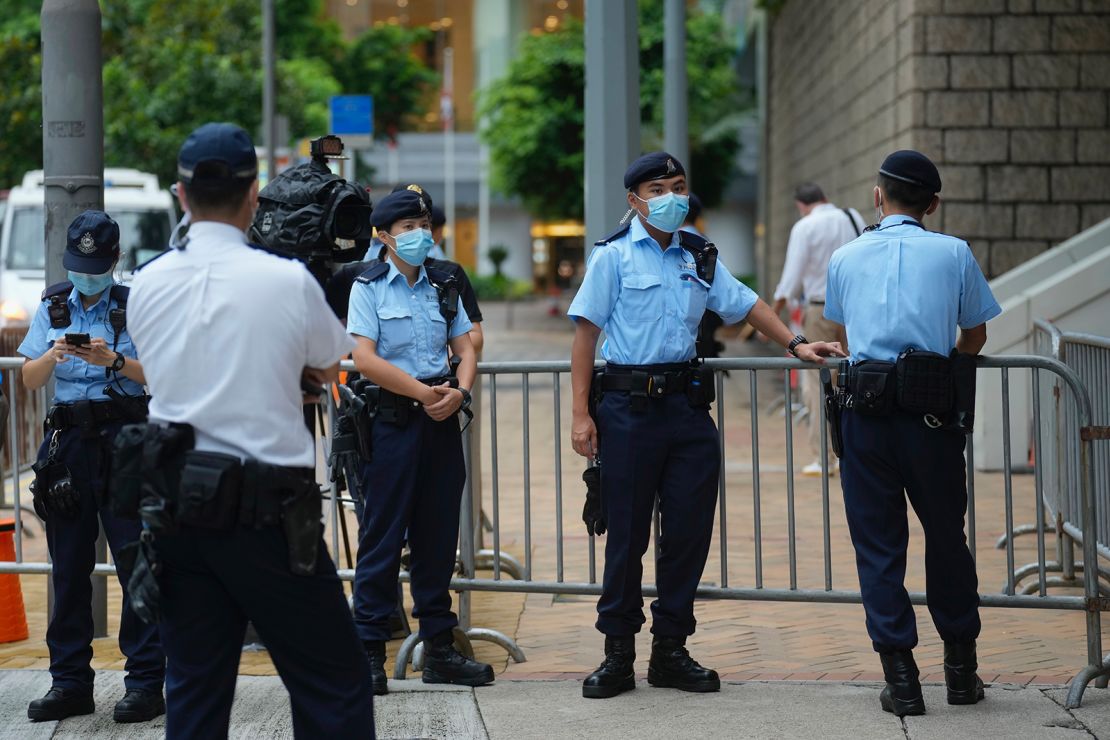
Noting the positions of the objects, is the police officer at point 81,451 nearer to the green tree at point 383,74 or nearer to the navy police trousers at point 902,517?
the navy police trousers at point 902,517

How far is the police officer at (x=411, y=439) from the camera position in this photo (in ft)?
19.1

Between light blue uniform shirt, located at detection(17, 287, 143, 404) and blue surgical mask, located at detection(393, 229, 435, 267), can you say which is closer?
light blue uniform shirt, located at detection(17, 287, 143, 404)

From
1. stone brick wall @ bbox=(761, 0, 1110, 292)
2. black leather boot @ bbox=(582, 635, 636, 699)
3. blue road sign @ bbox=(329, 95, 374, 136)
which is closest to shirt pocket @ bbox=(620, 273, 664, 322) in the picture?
black leather boot @ bbox=(582, 635, 636, 699)

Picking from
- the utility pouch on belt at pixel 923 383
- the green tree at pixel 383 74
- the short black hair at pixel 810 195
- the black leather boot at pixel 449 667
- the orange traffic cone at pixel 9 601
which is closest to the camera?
the utility pouch on belt at pixel 923 383

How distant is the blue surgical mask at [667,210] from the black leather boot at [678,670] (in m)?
1.56

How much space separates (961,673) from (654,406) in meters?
1.45

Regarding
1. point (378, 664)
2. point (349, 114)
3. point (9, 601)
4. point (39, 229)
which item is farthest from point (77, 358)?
point (39, 229)

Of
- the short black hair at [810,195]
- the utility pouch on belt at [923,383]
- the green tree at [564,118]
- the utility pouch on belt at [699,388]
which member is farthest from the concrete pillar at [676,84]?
the green tree at [564,118]

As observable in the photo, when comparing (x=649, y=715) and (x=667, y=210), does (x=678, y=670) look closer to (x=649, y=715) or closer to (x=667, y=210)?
(x=649, y=715)

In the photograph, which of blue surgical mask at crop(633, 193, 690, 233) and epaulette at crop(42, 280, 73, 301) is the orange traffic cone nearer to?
epaulette at crop(42, 280, 73, 301)

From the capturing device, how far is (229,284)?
3791 mm

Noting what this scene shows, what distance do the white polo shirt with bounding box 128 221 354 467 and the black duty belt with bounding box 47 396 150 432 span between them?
1780 millimetres

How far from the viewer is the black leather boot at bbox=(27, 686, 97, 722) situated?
Answer: 18.5ft

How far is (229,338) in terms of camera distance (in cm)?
377
